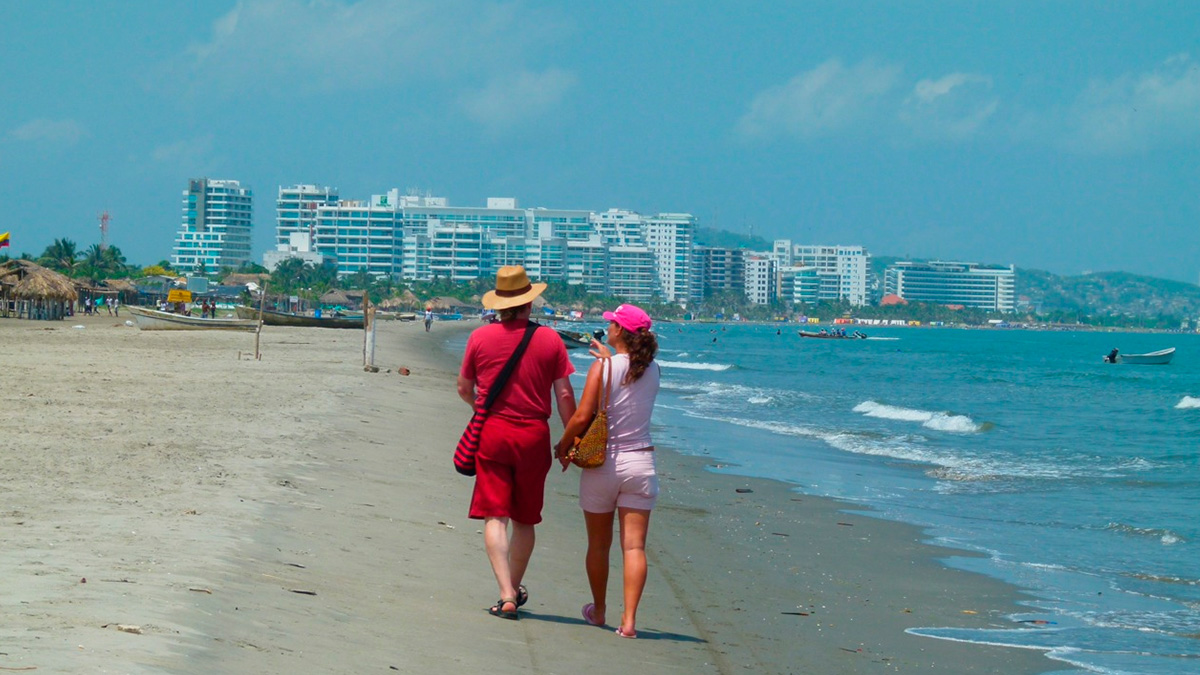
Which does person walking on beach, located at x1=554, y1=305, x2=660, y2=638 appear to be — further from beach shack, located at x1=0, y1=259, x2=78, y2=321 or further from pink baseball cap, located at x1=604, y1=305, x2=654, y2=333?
beach shack, located at x1=0, y1=259, x2=78, y2=321

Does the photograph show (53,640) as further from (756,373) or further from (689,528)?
(756,373)

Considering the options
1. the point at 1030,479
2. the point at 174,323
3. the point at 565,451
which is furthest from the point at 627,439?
the point at 174,323

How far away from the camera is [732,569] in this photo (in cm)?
797

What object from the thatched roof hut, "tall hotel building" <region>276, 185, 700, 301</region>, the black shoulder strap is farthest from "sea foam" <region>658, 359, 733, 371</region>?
"tall hotel building" <region>276, 185, 700, 301</region>

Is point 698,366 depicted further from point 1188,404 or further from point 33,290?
point 33,290

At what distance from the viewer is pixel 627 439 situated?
5.43 meters

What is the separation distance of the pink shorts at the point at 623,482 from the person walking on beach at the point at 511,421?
0.83ft

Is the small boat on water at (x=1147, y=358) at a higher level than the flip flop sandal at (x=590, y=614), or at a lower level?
lower

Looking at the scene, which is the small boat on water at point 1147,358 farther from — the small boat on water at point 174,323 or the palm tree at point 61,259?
the palm tree at point 61,259

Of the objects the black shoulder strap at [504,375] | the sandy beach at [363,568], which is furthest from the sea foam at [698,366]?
the black shoulder strap at [504,375]

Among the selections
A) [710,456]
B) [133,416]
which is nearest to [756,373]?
[710,456]

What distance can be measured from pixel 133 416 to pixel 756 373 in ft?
120

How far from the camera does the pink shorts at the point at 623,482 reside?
5.41 meters

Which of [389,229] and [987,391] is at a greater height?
[389,229]
